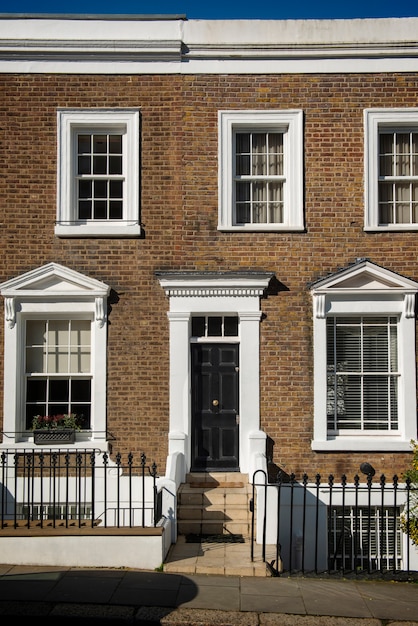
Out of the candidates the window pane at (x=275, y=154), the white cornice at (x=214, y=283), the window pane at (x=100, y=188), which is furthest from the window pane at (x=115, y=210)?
the window pane at (x=275, y=154)

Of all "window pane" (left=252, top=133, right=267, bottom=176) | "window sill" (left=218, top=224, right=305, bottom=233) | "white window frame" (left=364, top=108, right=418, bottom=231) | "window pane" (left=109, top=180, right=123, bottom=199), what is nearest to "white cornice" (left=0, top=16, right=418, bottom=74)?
"white window frame" (left=364, top=108, right=418, bottom=231)

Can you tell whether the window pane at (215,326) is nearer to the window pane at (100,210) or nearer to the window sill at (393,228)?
the window pane at (100,210)

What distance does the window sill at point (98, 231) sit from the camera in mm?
12047

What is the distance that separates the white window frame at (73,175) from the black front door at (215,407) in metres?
2.55

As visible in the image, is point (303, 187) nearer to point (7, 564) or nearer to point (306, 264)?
point (306, 264)

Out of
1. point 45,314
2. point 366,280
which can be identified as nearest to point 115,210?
point 45,314

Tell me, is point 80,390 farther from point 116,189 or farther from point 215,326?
point 116,189

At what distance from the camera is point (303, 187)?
12141 mm

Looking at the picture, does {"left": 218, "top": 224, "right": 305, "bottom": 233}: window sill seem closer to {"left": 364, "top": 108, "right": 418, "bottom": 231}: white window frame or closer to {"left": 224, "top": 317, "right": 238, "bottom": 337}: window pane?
{"left": 364, "top": 108, "right": 418, "bottom": 231}: white window frame

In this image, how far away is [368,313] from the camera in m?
12.0

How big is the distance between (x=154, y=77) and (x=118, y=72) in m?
0.65

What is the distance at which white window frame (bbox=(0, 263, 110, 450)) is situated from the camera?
1186cm

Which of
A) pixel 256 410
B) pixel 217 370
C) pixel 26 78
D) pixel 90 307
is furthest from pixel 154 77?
pixel 256 410

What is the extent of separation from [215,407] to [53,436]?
2819mm
